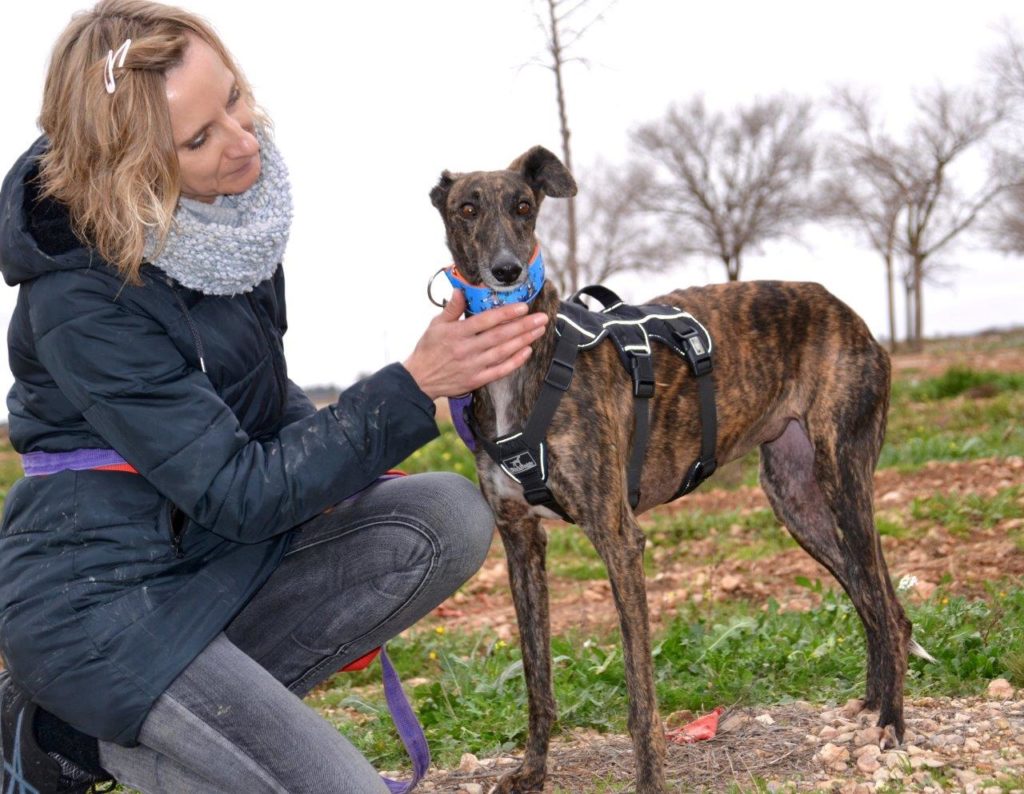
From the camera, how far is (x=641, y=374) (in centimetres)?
360

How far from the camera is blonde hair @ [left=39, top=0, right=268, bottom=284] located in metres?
2.67

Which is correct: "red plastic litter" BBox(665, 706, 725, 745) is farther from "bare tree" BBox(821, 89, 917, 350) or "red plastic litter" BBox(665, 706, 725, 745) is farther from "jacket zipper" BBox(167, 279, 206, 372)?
"bare tree" BBox(821, 89, 917, 350)

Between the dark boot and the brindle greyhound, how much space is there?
1.41 meters

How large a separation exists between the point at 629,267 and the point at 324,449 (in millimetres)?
36521

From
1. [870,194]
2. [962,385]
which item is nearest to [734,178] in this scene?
[870,194]

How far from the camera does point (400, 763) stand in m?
4.02

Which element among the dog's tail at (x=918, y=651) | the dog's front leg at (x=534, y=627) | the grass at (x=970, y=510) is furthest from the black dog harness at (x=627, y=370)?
the grass at (x=970, y=510)

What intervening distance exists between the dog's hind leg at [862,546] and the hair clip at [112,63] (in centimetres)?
267

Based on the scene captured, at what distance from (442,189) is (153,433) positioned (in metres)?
1.44

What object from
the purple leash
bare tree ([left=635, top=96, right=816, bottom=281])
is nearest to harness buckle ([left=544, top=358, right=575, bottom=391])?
A: the purple leash

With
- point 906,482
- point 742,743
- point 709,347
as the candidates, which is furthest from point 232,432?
point 906,482

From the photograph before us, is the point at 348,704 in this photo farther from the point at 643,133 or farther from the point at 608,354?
the point at 643,133

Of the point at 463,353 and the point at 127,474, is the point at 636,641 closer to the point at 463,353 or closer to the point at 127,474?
the point at 463,353

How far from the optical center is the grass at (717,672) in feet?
13.3
